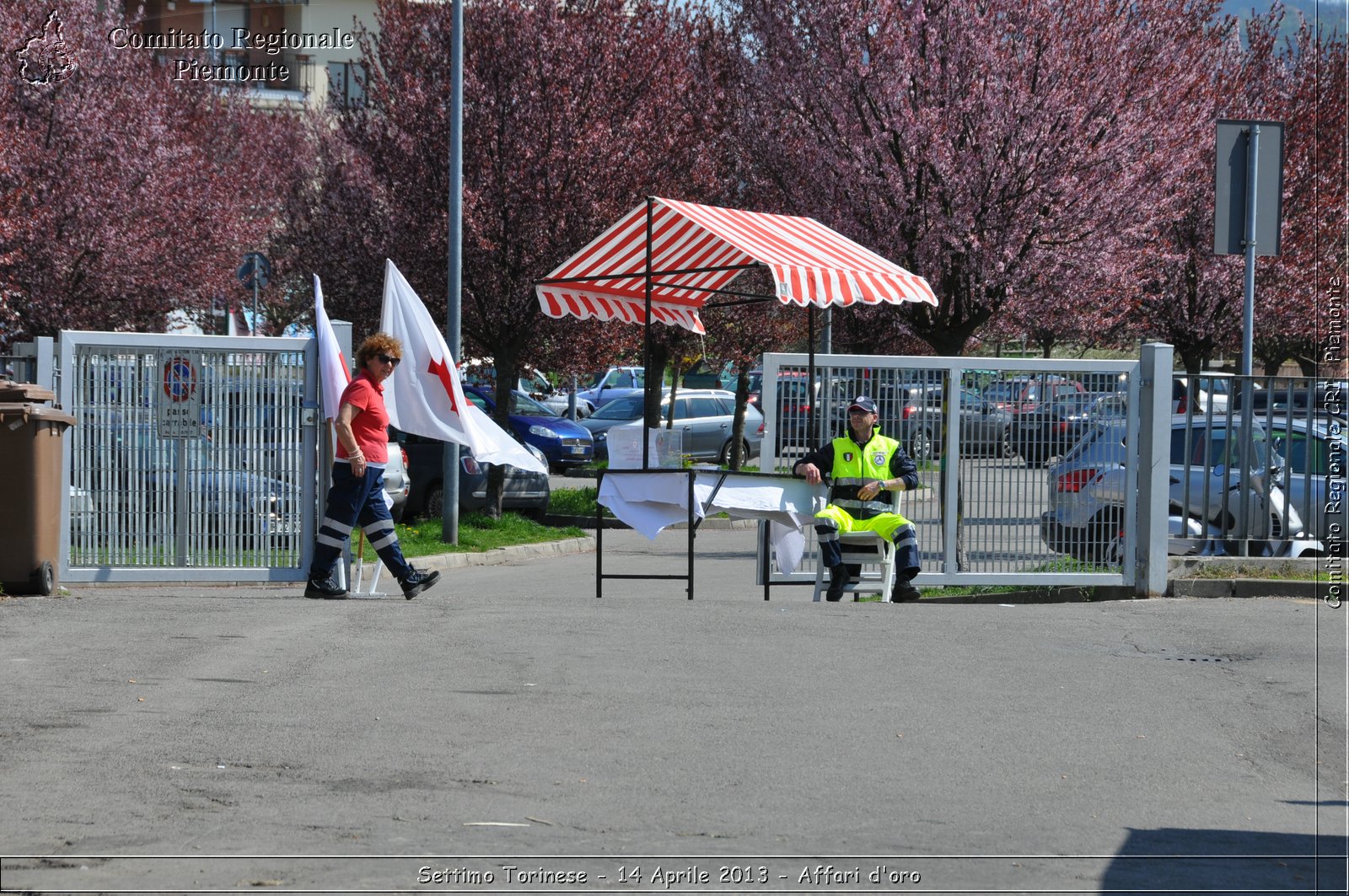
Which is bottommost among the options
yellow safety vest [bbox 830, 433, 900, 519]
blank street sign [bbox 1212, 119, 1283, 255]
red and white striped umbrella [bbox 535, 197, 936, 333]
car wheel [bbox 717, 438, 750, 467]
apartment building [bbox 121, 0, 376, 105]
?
car wheel [bbox 717, 438, 750, 467]

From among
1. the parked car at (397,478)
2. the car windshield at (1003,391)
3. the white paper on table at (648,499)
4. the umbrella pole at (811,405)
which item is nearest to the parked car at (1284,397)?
the car windshield at (1003,391)

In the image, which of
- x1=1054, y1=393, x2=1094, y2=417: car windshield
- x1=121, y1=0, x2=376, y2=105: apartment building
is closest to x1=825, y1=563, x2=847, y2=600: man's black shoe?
x1=1054, y1=393, x2=1094, y2=417: car windshield

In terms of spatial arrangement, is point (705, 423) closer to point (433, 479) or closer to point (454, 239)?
point (433, 479)

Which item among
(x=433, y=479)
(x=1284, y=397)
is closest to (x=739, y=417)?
(x=433, y=479)

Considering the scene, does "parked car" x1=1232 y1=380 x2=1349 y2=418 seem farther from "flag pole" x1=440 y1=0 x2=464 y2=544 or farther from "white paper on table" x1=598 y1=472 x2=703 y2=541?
"flag pole" x1=440 y1=0 x2=464 y2=544

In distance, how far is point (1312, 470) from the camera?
11.5 meters

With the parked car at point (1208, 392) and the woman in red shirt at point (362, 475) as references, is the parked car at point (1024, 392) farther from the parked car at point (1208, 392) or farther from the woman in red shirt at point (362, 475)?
the woman in red shirt at point (362, 475)

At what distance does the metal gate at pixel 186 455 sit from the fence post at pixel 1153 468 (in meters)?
6.12

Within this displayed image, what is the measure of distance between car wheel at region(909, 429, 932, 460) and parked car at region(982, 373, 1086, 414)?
0.52m

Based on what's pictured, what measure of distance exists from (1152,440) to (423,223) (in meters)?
11.1

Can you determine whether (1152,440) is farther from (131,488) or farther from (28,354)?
(28,354)

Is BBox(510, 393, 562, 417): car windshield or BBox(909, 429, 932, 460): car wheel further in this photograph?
BBox(510, 393, 562, 417): car windshield

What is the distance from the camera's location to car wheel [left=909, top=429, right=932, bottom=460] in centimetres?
1131

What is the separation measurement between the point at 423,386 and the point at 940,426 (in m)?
3.82
